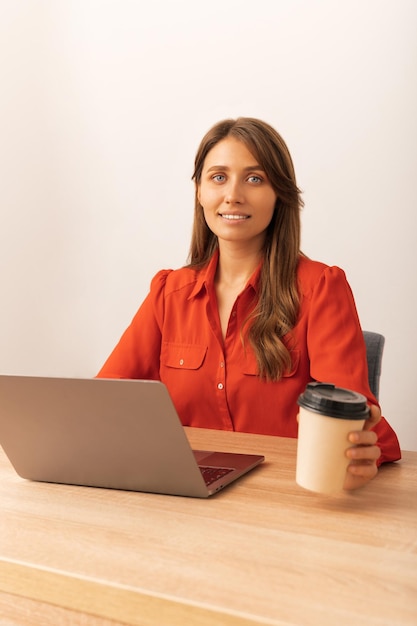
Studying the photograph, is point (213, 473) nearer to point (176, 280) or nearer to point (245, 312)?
point (245, 312)

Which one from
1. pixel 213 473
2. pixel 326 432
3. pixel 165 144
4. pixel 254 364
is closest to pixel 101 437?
pixel 213 473

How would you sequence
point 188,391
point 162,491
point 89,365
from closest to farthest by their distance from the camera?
point 162,491 < point 188,391 < point 89,365

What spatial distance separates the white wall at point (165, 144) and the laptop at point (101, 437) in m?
1.89

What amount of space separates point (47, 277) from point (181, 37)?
3.89ft

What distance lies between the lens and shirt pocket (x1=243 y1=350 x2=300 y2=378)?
5.49ft

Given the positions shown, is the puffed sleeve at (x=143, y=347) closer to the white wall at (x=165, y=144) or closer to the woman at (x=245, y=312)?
the woman at (x=245, y=312)

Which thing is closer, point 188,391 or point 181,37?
point 188,391

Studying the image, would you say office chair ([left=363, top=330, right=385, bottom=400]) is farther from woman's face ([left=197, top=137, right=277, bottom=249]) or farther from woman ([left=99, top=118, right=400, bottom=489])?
woman's face ([left=197, top=137, right=277, bottom=249])

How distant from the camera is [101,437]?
1075mm

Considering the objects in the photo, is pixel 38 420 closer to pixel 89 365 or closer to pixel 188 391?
pixel 188 391

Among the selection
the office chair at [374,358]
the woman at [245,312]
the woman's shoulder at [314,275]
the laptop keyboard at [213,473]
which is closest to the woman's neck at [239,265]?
the woman at [245,312]

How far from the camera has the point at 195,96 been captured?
3.18m

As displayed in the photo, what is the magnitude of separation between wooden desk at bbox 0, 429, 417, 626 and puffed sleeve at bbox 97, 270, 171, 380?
67 centimetres

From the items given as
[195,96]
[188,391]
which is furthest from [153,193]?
[188,391]
